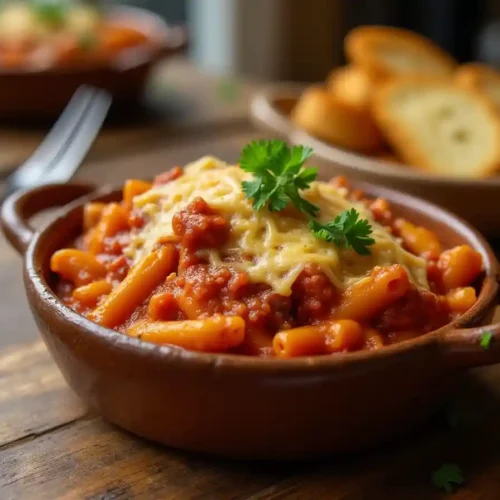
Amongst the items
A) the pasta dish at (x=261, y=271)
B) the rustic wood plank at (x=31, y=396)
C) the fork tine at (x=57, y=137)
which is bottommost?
the fork tine at (x=57, y=137)

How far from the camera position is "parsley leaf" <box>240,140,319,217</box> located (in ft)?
3.94

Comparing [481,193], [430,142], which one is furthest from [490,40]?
[481,193]

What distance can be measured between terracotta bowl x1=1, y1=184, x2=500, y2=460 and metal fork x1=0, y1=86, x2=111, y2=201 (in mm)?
939

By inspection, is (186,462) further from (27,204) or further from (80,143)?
(80,143)

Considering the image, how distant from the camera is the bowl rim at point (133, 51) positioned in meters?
2.50

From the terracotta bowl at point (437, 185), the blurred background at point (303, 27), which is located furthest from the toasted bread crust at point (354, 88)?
the blurred background at point (303, 27)

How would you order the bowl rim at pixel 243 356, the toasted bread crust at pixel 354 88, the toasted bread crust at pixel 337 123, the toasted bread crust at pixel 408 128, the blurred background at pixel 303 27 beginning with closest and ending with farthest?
the bowl rim at pixel 243 356
the toasted bread crust at pixel 408 128
the toasted bread crust at pixel 337 123
the toasted bread crust at pixel 354 88
the blurred background at pixel 303 27

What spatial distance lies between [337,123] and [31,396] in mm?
1104

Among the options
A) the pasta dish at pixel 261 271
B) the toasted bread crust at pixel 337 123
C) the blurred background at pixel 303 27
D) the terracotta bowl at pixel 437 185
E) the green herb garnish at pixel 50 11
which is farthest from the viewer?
the blurred background at pixel 303 27

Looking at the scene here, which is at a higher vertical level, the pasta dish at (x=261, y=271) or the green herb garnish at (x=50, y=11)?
the pasta dish at (x=261, y=271)

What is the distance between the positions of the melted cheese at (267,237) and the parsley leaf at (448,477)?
274 mm

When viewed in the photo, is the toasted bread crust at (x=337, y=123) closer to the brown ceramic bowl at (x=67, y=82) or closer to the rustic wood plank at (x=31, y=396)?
the brown ceramic bowl at (x=67, y=82)

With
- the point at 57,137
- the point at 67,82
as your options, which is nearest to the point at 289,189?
the point at 57,137

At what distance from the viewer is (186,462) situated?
42.7 inches
